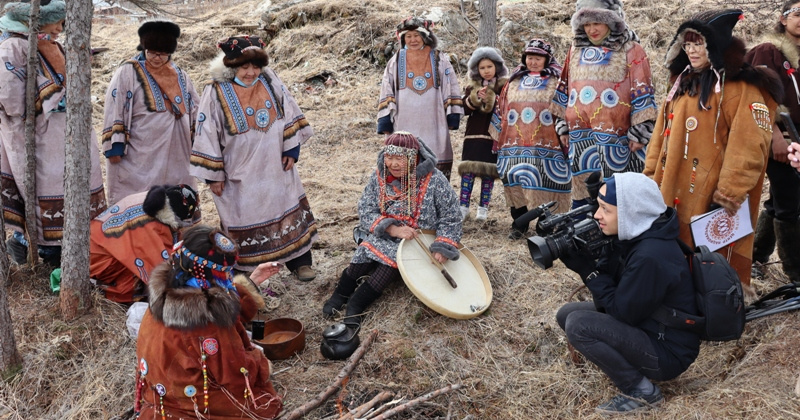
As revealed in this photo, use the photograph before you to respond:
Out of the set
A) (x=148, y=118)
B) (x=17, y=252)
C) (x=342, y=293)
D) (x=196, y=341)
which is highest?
(x=148, y=118)

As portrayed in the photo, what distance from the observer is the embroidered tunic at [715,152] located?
333 cm

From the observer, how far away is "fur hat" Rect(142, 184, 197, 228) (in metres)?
3.81

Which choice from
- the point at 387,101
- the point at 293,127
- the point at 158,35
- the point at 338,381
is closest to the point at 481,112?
the point at 387,101

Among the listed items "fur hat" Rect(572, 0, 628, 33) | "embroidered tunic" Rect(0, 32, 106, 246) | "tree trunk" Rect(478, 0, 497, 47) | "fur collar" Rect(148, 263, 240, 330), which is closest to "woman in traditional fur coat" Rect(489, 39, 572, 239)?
"fur hat" Rect(572, 0, 628, 33)

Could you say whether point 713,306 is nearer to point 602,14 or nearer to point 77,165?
point 602,14

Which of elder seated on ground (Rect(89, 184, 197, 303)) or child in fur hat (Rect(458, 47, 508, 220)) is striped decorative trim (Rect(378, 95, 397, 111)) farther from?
elder seated on ground (Rect(89, 184, 197, 303))

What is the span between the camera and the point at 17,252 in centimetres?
473

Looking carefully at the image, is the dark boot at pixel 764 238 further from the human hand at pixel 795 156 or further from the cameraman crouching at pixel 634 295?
the cameraman crouching at pixel 634 295

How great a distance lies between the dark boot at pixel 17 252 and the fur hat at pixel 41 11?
1.63 meters

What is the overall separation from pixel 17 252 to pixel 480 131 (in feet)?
12.9

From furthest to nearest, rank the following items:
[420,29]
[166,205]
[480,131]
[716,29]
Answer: [480,131]
[420,29]
[166,205]
[716,29]

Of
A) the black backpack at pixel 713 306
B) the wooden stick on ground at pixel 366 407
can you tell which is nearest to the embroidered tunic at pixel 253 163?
the wooden stick on ground at pixel 366 407

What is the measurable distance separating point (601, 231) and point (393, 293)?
1.73 m

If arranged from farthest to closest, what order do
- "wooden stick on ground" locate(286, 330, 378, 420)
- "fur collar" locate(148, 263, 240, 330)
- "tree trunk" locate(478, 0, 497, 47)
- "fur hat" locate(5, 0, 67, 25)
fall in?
"tree trunk" locate(478, 0, 497, 47) → "fur hat" locate(5, 0, 67, 25) → "wooden stick on ground" locate(286, 330, 378, 420) → "fur collar" locate(148, 263, 240, 330)
